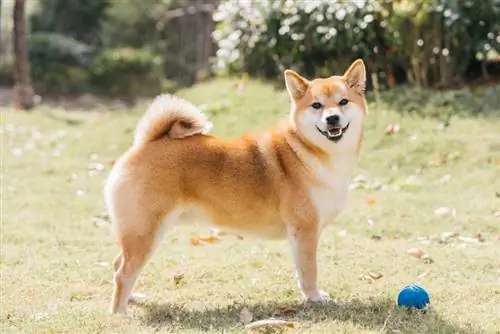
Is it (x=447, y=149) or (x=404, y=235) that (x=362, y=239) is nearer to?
(x=404, y=235)

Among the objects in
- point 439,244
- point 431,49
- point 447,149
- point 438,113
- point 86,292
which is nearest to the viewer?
point 86,292

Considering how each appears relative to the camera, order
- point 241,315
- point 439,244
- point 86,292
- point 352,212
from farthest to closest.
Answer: point 352,212, point 439,244, point 86,292, point 241,315

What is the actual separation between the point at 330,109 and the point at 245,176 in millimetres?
667

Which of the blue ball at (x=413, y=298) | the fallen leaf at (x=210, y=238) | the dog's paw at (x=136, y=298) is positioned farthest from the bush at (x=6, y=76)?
the blue ball at (x=413, y=298)

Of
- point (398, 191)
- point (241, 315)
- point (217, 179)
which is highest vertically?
point (217, 179)

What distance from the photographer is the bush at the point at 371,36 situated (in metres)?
11.0

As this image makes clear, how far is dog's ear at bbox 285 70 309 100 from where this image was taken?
498 cm

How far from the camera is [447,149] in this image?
9586mm

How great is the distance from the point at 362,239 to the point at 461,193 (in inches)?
78.6

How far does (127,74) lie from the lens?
21.8 meters

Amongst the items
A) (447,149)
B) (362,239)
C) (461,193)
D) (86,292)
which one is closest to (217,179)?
(86,292)

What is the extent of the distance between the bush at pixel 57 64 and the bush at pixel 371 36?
960 centimetres

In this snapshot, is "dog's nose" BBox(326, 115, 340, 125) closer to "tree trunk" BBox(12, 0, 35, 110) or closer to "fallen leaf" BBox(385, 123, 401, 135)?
"fallen leaf" BBox(385, 123, 401, 135)

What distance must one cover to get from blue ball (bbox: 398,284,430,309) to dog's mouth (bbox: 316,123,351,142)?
99 cm
